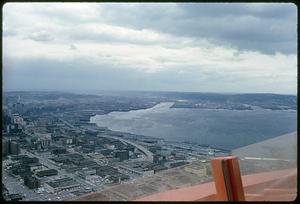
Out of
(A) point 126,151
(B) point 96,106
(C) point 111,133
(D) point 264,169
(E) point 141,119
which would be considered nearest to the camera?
(D) point 264,169

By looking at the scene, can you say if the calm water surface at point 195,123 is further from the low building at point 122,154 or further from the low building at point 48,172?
the low building at point 48,172

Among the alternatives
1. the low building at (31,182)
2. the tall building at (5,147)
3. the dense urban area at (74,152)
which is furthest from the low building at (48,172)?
the tall building at (5,147)

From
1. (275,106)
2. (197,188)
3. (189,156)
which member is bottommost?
(197,188)

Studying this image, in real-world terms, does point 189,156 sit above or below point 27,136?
below

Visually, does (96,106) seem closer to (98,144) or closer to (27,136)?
(98,144)

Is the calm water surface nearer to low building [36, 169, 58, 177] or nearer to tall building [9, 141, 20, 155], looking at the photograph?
low building [36, 169, 58, 177]

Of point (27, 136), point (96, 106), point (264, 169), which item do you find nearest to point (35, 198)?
point (27, 136)
